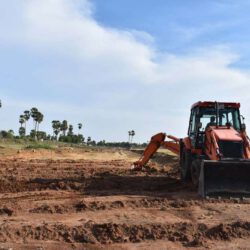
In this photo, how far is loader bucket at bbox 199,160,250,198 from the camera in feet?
43.3

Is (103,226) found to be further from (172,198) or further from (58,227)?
(172,198)

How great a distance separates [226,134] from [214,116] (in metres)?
1.45

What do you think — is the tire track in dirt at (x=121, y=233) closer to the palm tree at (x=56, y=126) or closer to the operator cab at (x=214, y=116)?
the operator cab at (x=214, y=116)

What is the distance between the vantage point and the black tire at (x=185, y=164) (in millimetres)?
16188

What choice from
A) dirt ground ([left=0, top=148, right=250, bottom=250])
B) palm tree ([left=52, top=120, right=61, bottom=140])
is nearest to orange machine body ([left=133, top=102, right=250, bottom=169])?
dirt ground ([left=0, top=148, right=250, bottom=250])

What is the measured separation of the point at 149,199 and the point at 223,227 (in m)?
3.37

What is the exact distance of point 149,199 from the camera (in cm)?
1207

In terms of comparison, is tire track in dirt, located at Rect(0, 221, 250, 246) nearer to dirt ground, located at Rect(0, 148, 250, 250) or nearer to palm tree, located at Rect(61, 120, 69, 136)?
dirt ground, located at Rect(0, 148, 250, 250)

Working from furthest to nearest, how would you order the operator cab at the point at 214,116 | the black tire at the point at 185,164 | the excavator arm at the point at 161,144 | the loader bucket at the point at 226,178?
the excavator arm at the point at 161,144 < the black tire at the point at 185,164 < the operator cab at the point at 214,116 < the loader bucket at the point at 226,178

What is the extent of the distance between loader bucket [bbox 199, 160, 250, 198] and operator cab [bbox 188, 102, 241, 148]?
2348 millimetres

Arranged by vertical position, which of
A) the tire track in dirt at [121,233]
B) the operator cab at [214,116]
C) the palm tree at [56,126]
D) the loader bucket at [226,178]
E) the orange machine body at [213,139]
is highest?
the palm tree at [56,126]

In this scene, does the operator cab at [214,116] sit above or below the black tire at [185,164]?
above

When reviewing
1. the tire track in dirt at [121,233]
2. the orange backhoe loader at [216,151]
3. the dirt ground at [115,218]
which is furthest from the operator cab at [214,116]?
the tire track in dirt at [121,233]

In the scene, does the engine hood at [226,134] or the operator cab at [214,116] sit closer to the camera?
the engine hood at [226,134]
